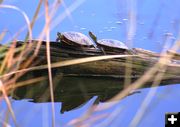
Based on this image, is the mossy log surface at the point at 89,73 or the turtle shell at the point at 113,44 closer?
the mossy log surface at the point at 89,73

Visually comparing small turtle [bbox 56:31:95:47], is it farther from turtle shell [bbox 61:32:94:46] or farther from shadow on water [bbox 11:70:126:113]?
shadow on water [bbox 11:70:126:113]

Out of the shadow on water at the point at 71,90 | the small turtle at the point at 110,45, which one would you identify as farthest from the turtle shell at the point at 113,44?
the shadow on water at the point at 71,90

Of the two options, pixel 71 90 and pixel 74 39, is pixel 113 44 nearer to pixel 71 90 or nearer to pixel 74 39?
pixel 74 39

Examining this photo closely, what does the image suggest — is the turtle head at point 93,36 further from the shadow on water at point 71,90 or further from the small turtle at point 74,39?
the shadow on water at point 71,90

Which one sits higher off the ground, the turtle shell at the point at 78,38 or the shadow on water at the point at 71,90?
the turtle shell at the point at 78,38

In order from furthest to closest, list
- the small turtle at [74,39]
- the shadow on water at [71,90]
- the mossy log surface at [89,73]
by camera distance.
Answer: the small turtle at [74,39]
the mossy log surface at [89,73]
the shadow on water at [71,90]

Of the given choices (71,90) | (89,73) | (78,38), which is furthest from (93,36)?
(71,90)

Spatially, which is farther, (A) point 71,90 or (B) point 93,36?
(B) point 93,36

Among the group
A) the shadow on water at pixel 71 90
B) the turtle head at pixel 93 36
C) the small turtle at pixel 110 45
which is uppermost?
the turtle head at pixel 93 36

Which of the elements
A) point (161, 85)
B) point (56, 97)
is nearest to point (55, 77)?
point (56, 97)
